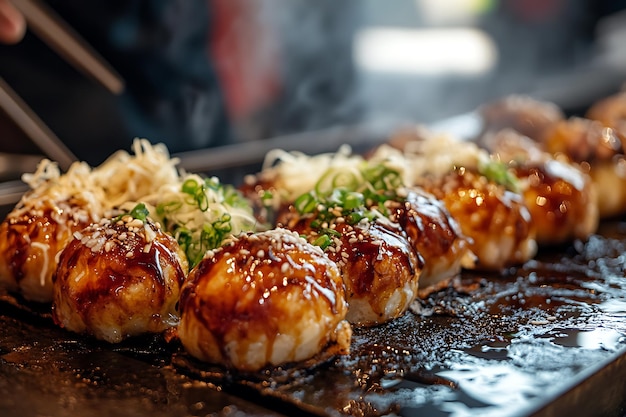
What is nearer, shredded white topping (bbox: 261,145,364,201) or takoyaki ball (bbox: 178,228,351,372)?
takoyaki ball (bbox: 178,228,351,372)

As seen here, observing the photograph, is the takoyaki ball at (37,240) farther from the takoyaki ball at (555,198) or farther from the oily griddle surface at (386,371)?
the takoyaki ball at (555,198)

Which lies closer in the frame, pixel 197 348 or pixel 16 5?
pixel 197 348

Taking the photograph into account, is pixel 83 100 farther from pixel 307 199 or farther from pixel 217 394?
pixel 217 394

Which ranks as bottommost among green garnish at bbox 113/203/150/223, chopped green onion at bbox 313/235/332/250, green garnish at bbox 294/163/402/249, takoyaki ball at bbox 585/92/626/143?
chopped green onion at bbox 313/235/332/250

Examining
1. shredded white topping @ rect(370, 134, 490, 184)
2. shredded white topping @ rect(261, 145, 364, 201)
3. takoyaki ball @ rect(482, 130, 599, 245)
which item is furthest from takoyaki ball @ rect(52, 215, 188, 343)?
takoyaki ball @ rect(482, 130, 599, 245)

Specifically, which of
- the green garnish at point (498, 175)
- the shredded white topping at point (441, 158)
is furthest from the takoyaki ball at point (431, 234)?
the green garnish at point (498, 175)

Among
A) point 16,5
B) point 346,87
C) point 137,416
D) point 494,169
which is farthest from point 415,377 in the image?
point 346,87

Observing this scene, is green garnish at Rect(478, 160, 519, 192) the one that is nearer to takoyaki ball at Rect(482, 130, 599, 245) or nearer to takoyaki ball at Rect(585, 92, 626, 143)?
takoyaki ball at Rect(482, 130, 599, 245)
